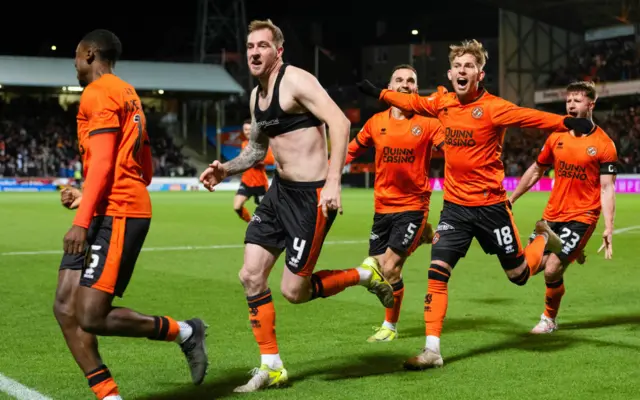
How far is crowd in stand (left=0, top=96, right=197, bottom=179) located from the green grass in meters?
37.5

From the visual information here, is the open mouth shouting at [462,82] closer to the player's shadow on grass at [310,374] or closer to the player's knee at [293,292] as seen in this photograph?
the player's knee at [293,292]

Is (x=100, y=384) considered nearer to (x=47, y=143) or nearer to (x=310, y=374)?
(x=310, y=374)

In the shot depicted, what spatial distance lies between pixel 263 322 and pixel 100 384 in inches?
51.3

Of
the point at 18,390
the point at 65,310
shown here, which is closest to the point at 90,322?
the point at 65,310

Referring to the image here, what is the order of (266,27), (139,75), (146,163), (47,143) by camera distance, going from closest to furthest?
(146,163)
(266,27)
(139,75)
(47,143)

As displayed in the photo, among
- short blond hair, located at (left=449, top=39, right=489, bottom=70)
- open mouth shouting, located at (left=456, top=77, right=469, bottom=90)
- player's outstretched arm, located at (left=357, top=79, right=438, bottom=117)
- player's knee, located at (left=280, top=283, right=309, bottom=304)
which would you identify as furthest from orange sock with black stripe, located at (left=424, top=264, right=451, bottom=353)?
short blond hair, located at (left=449, top=39, right=489, bottom=70)

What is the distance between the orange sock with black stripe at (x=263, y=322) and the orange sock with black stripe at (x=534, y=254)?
2409 mm

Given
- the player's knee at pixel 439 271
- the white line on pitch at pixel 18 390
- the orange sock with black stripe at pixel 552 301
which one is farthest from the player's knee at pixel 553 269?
the white line on pitch at pixel 18 390

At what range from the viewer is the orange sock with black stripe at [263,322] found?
6.20 metres

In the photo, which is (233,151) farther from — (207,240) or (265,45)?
(265,45)

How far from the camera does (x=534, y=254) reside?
25.3 ft

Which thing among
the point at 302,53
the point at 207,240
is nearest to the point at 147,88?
the point at 302,53

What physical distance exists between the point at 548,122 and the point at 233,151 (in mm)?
54973

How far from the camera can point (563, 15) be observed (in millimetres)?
52156
